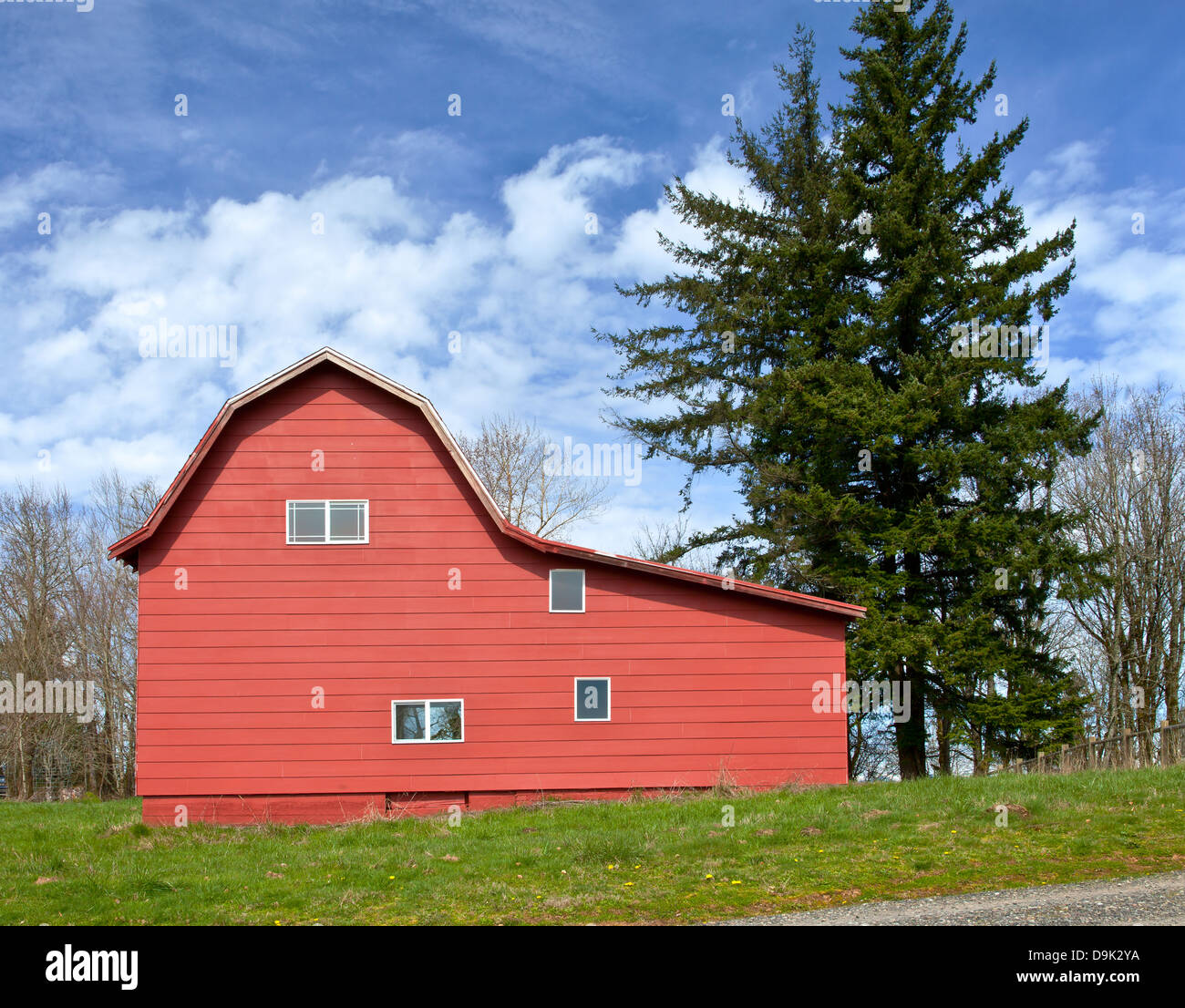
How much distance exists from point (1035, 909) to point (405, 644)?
1161cm

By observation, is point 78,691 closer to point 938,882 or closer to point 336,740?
point 336,740

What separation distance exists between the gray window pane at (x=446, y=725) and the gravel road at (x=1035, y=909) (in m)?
9.18

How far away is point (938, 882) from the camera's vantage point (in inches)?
403

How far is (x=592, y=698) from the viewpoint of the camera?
17.6 meters

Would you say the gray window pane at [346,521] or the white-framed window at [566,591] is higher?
the gray window pane at [346,521]

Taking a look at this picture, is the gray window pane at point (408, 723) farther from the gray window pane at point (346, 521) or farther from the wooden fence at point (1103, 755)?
the wooden fence at point (1103, 755)

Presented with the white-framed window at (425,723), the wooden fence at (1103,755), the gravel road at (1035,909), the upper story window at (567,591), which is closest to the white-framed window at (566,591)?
the upper story window at (567,591)

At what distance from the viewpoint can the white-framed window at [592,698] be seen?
17578mm

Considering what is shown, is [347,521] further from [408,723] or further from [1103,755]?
[1103,755]

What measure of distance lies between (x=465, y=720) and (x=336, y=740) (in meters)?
2.32

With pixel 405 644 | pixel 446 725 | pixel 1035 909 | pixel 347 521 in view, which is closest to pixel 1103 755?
pixel 446 725

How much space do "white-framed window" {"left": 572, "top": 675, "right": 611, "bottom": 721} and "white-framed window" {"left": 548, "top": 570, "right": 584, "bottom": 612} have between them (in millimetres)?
1304

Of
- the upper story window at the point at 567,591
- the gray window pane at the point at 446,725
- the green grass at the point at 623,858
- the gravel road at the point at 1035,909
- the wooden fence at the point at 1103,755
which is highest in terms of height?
the upper story window at the point at 567,591
